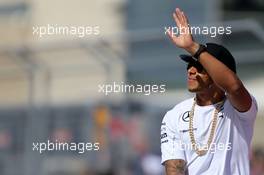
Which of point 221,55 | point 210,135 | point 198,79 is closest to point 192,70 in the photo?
point 198,79

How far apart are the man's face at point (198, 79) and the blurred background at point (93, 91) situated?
3676 mm

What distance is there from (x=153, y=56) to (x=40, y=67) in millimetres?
1077

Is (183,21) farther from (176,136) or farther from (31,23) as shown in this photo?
(31,23)

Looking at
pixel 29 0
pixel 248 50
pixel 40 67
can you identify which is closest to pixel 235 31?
pixel 248 50

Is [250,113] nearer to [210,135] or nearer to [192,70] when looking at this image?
[210,135]

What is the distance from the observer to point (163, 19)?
32.8 ft

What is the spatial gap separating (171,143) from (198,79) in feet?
1.14

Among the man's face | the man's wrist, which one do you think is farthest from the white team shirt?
the man's wrist

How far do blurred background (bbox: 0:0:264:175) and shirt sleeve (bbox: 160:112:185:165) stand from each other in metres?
3.53

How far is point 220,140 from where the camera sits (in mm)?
5035

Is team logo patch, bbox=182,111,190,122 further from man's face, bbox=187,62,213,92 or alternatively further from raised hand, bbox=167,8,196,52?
raised hand, bbox=167,8,196,52

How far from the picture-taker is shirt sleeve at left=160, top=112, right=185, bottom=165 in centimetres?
509

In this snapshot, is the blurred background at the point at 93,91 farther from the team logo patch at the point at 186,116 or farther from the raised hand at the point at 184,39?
the raised hand at the point at 184,39

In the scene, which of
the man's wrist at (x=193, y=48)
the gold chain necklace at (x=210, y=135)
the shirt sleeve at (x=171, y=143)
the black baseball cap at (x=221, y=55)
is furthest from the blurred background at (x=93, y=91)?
the man's wrist at (x=193, y=48)
